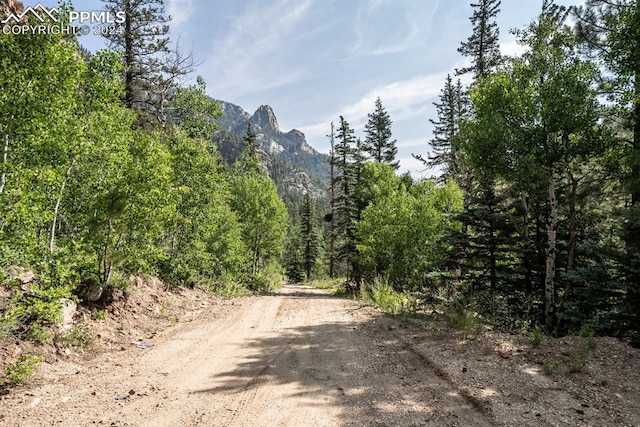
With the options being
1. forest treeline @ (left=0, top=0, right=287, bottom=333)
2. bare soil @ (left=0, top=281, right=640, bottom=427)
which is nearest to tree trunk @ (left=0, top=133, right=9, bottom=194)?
forest treeline @ (left=0, top=0, right=287, bottom=333)

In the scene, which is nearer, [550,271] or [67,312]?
[67,312]

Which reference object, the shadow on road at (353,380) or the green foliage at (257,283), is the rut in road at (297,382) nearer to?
the shadow on road at (353,380)

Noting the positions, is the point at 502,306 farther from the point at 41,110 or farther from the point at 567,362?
the point at 41,110

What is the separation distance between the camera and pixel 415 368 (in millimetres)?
6848

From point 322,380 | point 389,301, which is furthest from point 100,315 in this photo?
point 389,301

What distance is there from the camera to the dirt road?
15.9 ft

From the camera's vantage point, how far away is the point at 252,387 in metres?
5.90

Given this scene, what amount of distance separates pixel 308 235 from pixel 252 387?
45.4 metres

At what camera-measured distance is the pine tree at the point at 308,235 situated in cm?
5103

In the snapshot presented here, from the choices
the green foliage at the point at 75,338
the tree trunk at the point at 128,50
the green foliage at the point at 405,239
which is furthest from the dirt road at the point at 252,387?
the tree trunk at the point at 128,50

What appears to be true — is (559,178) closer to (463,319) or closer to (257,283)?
(463,319)

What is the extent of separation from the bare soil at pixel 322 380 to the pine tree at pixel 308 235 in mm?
41109

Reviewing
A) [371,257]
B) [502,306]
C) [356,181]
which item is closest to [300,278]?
[356,181]

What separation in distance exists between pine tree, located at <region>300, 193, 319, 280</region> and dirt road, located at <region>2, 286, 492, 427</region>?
137 ft
